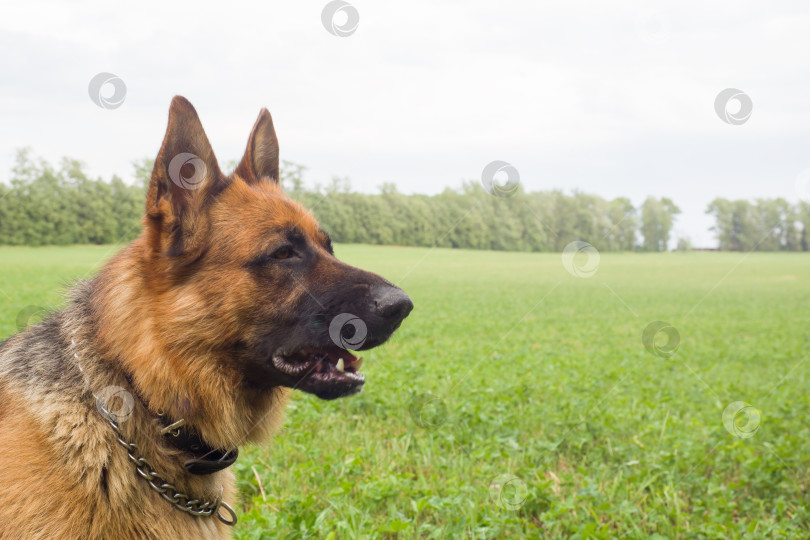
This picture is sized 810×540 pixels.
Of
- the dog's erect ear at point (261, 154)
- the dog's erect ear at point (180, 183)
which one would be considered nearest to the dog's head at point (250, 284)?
the dog's erect ear at point (180, 183)

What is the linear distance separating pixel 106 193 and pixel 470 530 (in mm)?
38958

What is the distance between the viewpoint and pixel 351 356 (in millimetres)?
2855

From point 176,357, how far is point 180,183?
820 mm

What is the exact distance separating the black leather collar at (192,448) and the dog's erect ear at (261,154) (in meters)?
1.30

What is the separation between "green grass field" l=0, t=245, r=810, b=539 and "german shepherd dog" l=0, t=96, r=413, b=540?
66 centimetres

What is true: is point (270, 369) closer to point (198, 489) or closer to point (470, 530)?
point (198, 489)

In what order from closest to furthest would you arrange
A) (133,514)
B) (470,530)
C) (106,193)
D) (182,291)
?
A: (133,514)
(182,291)
(470,530)
(106,193)

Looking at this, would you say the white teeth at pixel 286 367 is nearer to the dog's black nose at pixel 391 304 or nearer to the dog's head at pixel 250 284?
the dog's head at pixel 250 284

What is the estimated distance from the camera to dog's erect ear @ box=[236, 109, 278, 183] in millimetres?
3195

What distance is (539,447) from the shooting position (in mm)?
5387

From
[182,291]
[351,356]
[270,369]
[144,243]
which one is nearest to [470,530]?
[351,356]

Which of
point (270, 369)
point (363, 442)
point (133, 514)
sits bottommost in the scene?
point (363, 442)

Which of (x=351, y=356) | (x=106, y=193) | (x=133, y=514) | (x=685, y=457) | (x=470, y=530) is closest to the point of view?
(x=133, y=514)

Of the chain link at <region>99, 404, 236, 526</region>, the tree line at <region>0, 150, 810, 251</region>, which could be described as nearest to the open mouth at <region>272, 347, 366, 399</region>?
the chain link at <region>99, 404, 236, 526</region>
